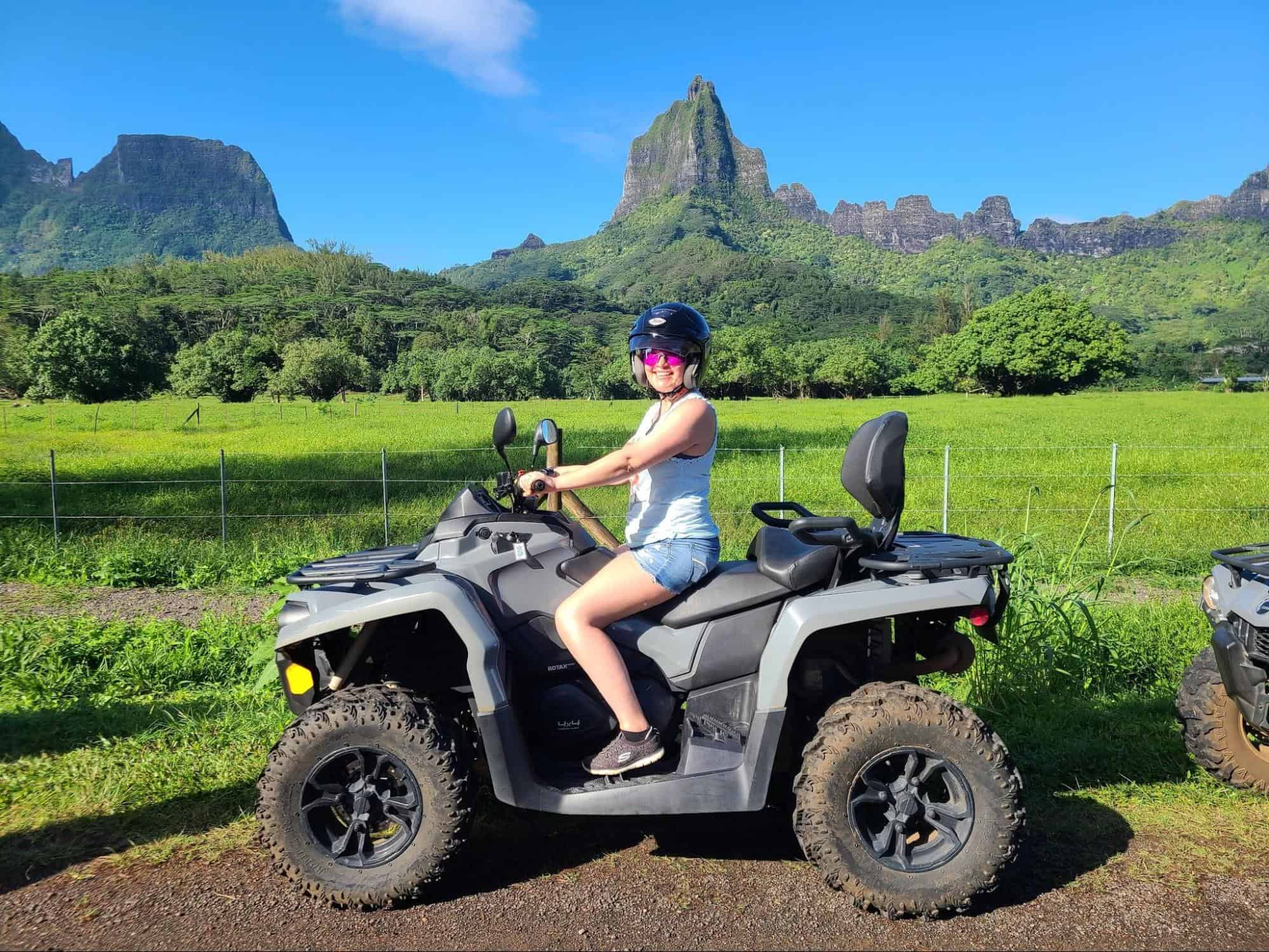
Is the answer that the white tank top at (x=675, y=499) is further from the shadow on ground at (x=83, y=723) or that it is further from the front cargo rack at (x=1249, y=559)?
the shadow on ground at (x=83, y=723)

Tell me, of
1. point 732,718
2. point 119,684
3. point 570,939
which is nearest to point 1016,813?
point 732,718

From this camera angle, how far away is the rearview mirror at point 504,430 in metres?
3.21

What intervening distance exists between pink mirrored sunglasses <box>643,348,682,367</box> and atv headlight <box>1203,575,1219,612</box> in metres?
2.84

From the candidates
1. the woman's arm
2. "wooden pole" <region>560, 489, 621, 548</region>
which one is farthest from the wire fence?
the woman's arm

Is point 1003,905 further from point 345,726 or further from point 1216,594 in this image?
point 345,726

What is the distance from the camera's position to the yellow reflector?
11.1 ft

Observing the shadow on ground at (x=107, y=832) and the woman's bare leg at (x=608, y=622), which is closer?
the woman's bare leg at (x=608, y=622)

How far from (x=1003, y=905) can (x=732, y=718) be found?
1.14 metres

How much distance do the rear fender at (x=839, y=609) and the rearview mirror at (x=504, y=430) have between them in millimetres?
1208

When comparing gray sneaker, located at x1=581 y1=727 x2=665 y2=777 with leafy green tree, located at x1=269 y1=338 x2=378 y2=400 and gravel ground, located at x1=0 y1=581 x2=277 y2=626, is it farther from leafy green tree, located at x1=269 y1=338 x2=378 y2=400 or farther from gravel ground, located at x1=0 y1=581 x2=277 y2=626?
leafy green tree, located at x1=269 y1=338 x2=378 y2=400

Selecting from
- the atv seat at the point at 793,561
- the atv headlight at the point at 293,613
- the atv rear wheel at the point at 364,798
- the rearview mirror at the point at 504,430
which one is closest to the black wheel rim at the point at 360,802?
the atv rear wheel at the point at 364,798

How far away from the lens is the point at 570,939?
9.62 ft

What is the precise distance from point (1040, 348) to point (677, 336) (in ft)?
296

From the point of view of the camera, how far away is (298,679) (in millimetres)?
3395
